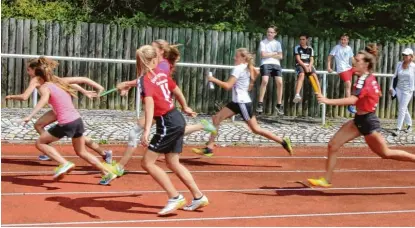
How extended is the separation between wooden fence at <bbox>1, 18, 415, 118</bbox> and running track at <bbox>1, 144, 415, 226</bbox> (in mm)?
7245

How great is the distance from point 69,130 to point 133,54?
35.9 ft

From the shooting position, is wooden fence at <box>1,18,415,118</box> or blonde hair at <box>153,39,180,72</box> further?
wooden fence at <box>1,18,415,118</box>

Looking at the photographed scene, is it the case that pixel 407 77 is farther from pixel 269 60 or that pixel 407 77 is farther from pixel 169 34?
pixel 169 34

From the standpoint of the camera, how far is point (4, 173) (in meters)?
11.3

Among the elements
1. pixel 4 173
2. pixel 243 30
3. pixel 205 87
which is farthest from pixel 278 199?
pixel 243 30

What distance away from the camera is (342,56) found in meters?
18.9

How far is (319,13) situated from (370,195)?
→ 14105mm

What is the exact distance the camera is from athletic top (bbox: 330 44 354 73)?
1891 centimetres

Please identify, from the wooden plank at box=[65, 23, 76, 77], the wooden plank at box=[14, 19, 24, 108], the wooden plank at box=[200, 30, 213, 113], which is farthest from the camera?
the wooden plank at box=[200, 30, 213, 113]

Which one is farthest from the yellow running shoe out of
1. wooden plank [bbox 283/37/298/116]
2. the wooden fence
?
wooden plank [bbox 283/37/298/116]

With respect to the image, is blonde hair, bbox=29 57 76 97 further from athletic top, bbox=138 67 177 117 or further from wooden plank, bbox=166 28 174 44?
wooden plank, bbox=166 28 174 44

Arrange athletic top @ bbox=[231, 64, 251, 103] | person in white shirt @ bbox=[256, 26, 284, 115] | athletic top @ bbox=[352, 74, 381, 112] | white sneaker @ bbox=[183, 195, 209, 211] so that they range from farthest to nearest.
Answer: person in white shirt @ bbox=[256, 26, 284, 115] < athletic top @ bbox=[231, 64, 251, 103] < athletic top @ bbox=[352, 74, 381, 112] < white sneaker @ bbox=[183, 195, 209, 211]

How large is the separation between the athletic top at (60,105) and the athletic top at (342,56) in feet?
31.9

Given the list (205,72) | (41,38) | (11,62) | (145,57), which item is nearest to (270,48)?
(205,72)
